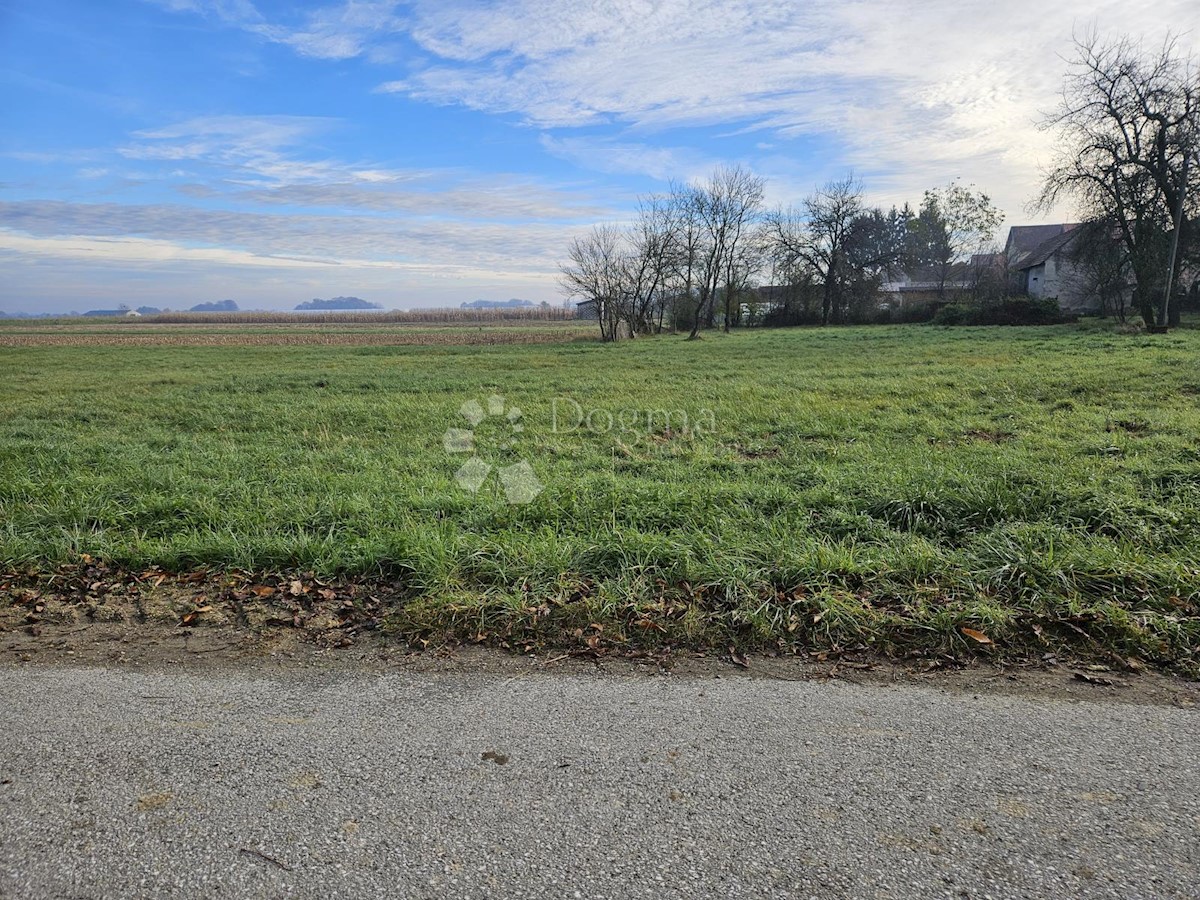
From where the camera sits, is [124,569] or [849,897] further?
[124,569]

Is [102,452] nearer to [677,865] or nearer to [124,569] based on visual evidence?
[124,569]

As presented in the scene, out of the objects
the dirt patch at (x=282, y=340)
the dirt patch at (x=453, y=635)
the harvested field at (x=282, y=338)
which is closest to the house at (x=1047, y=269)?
the dirt patch at (x=282, y=340)

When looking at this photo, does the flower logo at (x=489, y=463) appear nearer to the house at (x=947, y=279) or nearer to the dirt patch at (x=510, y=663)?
the dirt patch at (x=510, y=663)

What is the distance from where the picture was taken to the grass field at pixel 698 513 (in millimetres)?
3682

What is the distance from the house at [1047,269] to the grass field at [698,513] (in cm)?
3722

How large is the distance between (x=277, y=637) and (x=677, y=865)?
2.55m

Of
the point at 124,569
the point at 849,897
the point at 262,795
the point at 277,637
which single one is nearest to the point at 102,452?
the point at 124,569

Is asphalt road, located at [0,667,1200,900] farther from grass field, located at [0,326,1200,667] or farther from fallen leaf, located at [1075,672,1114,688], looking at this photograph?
grass field, located at [0,326,1200,667]

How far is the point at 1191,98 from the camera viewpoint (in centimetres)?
2630

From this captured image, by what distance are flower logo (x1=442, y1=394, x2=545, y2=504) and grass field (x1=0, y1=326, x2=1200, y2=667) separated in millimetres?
141

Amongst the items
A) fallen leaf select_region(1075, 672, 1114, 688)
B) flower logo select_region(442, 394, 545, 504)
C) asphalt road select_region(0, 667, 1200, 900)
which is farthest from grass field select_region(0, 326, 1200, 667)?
asphalt road select_region(0, 667, 1200, 900)

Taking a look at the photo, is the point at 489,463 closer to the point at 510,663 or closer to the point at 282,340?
the point at 510,663

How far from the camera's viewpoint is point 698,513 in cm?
518

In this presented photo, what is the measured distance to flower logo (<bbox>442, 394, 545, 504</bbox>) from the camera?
5.89 meters
